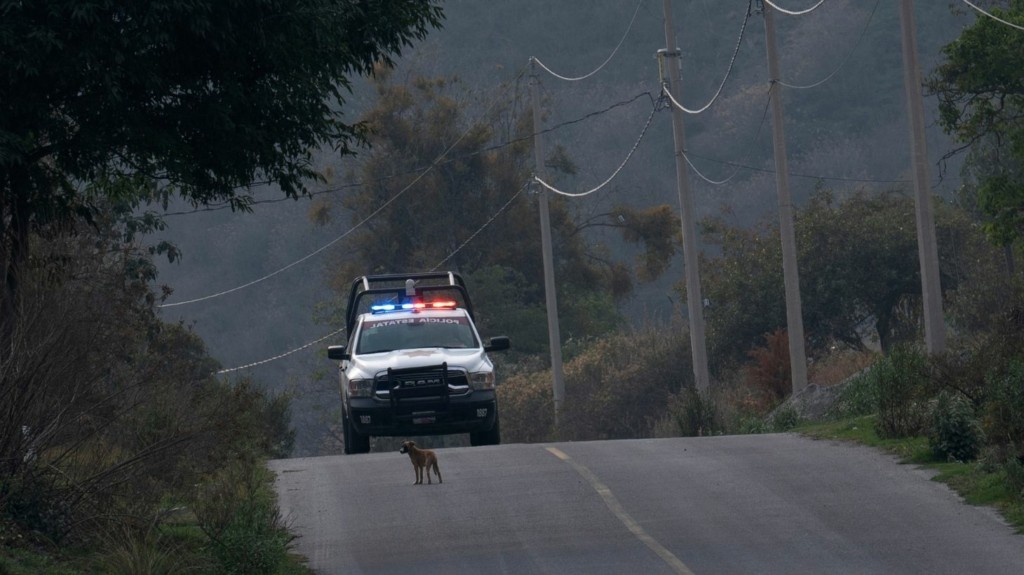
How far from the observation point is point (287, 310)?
94.7 metres

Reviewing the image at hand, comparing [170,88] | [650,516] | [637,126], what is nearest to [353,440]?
[650,516]

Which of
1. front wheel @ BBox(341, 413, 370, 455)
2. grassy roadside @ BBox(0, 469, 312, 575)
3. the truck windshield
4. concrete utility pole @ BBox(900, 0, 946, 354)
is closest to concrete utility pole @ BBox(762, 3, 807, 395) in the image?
concrete utility pole @ BBox(900, 0, 946, 354)

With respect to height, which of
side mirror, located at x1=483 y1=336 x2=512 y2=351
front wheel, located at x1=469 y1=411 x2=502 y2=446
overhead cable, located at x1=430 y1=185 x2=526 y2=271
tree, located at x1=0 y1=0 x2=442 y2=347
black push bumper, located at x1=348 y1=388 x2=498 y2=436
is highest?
overhead cable, located at x1=430 y1=185 x2=526 y2=271

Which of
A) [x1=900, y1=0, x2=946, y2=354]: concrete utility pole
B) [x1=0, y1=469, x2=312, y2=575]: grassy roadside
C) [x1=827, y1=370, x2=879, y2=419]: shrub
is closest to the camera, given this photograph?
[x1=0, y1=469, x2=312, y2=575]: grassy roadside

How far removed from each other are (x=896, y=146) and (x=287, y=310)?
41.3m

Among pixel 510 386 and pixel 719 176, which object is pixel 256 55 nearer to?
pixel 510 386

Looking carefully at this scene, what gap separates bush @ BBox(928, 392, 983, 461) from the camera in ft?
49.5

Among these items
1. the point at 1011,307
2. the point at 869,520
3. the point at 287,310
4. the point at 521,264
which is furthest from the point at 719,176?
the point at 869,520

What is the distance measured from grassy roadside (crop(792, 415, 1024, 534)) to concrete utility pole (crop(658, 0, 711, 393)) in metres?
15.8

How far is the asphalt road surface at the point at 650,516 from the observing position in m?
11.0

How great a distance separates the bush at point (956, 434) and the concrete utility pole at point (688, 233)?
735 inches

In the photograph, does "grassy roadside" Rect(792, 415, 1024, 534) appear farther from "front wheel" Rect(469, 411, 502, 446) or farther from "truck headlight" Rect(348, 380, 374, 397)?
"truck headlight" Rect(348, 380, 374, 397)

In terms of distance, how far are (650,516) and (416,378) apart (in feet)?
25.1

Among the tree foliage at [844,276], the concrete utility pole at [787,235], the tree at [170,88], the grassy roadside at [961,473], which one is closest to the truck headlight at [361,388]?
Answer: the grassy roadside at [961,473]
